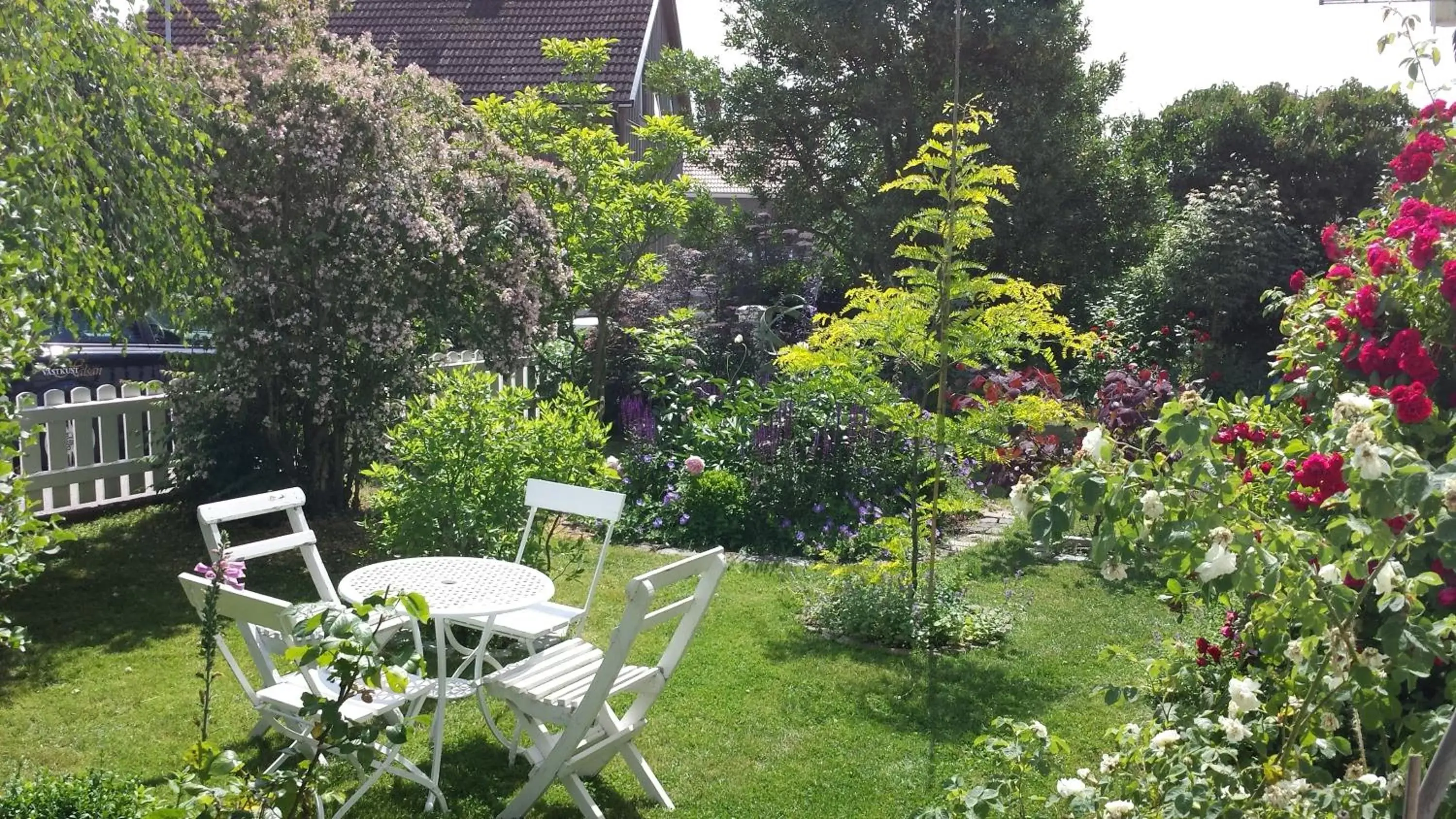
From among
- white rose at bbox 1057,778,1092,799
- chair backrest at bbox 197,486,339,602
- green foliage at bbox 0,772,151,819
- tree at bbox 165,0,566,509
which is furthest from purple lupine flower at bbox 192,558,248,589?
tree at bbox 165,0,566,509

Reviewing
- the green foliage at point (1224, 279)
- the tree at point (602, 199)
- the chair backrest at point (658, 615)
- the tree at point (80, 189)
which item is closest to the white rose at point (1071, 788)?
the chair backrest at point (658, 615)

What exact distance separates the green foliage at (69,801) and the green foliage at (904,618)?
11.5ft

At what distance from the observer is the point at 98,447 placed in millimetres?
7578

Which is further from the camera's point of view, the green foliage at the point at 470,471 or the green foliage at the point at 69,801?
the green foliage at the point at 470,471

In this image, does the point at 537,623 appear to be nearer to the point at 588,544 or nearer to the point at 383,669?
the point at 383,669

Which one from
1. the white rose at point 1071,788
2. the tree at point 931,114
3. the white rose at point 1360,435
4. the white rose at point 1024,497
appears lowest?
the white rose at point 1071,788

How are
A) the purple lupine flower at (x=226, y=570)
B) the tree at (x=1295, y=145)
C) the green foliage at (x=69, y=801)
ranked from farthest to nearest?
the tree at (x=1295, y=145) < the purple lupine flower at (x=226, y=570) < the green foliage at (x=69, y=801)

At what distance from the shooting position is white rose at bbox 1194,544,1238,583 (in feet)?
7.06

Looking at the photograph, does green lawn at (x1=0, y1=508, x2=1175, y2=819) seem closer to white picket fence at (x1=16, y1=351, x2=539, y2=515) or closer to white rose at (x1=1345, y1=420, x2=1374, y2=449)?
white picket fence at (x1=16, y1=351, x2=539, y2=515)

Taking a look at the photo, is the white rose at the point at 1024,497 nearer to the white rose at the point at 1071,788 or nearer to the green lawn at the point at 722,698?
the white rose at the point at 1071,788

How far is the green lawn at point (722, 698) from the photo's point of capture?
3994 mm

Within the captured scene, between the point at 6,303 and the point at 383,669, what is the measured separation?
1.63 metres

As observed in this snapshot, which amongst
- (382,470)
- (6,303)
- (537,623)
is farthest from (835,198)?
(6,303)

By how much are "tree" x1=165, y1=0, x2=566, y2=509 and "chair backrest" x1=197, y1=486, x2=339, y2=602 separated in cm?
208
